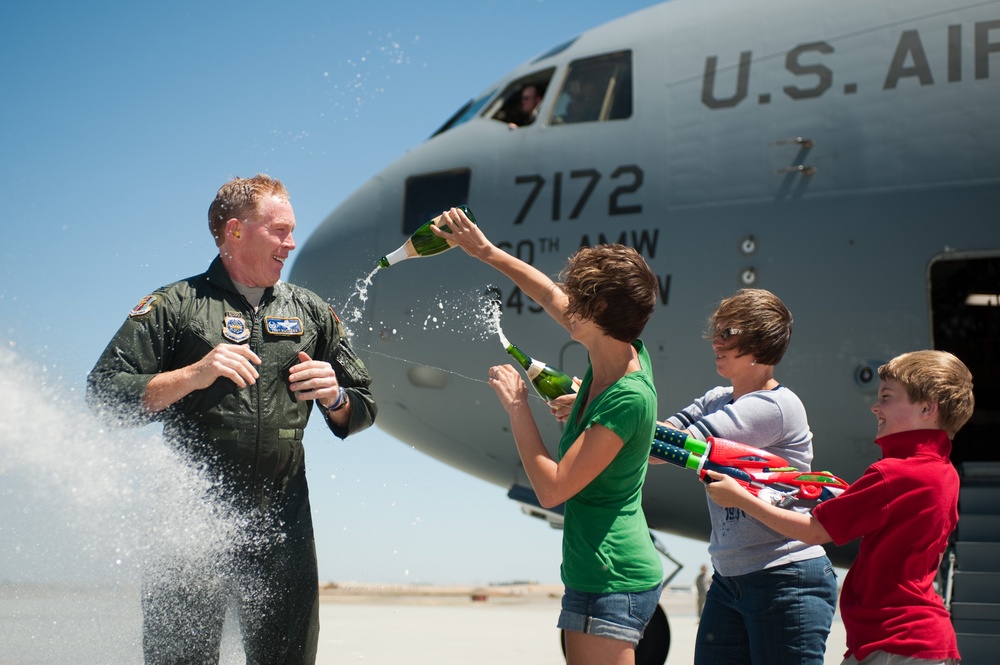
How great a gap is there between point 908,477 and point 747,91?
3834 millimetres

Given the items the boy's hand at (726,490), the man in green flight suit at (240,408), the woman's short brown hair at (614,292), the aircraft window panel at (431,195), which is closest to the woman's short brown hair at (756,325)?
the boy's hand at (726,490)

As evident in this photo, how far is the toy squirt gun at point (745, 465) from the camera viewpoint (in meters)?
2.82

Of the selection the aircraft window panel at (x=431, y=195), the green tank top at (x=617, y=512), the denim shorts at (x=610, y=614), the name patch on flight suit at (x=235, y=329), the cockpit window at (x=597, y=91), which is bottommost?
the denim shorts at (x=610, y=614)

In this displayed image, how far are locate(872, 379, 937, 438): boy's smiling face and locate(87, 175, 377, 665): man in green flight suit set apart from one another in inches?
61.4

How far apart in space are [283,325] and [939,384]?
6.30 ft

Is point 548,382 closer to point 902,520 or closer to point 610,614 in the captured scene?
point 610,614

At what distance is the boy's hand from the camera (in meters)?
2.72

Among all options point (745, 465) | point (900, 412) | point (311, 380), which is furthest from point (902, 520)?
point (311, 380)

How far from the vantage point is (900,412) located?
282 centimetres

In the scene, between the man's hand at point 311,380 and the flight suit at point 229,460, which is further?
the man's hand at point 311,380

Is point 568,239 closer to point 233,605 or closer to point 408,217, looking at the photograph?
point 408,217

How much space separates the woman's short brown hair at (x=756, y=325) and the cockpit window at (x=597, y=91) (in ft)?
11.5

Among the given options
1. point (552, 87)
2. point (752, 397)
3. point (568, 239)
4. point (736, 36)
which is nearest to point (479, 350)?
point (568, 239)

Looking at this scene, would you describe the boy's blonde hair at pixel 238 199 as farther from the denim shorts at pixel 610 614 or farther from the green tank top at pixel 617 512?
the denim shorts at pixel 610 614
